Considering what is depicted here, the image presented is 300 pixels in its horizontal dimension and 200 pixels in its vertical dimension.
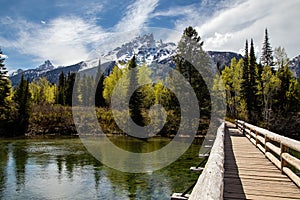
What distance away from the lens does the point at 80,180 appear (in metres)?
14.3

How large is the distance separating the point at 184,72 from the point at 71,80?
37265 mm

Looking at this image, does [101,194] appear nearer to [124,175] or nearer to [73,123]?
[124,175]

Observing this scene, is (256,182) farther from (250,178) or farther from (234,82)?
(234,82)

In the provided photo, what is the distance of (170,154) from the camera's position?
22359 mm

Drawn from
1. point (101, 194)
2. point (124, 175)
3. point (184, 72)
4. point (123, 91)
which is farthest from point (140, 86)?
point (101, 194)

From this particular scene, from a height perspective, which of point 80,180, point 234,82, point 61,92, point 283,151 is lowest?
point 80,180

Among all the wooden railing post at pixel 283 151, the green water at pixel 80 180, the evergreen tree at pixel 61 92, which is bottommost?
the green water at pixel 80 180

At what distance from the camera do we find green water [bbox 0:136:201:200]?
1212 centimetres

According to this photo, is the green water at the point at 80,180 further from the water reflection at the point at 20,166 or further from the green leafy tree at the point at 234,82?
the green leafy tree at the point at 234,82

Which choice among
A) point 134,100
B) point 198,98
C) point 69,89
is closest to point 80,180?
point 198,98

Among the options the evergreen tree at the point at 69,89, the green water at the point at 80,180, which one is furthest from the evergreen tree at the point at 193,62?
the evergreen tree at the point at 69,89

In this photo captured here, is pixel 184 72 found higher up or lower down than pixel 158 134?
higher up

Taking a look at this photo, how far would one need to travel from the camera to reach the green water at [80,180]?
12.1 m

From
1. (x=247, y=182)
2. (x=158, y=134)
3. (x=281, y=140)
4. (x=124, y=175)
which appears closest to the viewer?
(x=247, y=182)
